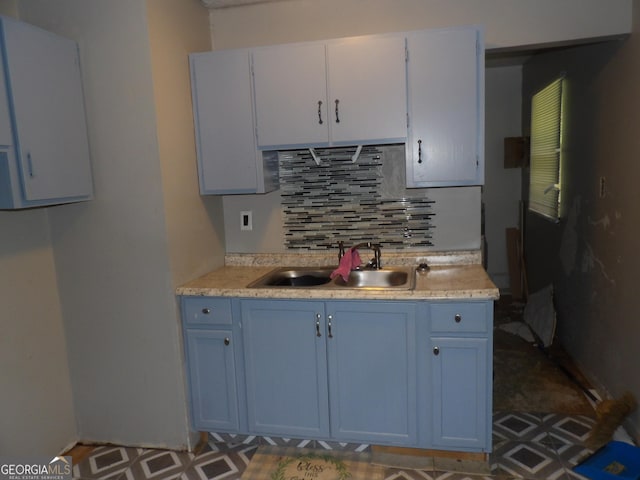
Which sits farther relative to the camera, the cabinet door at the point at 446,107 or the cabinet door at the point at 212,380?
the cabinet door at the point at 212,380

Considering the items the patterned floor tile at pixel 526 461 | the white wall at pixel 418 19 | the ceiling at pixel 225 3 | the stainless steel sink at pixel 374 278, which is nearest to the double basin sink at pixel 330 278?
the stainless steel sink at pixel 374 278

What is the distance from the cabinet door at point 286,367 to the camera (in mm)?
2229

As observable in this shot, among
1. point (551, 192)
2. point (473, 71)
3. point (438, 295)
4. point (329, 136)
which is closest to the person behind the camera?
point (438, 295)

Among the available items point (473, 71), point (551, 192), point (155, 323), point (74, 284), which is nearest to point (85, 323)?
point (74, 284)

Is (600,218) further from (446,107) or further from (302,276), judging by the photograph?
(302,276)

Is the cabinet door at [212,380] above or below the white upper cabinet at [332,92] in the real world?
below

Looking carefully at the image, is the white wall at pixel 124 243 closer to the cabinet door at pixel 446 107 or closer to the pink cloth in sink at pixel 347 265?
the pink cloth in sink at pixel 347 265

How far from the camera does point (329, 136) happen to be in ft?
7.74

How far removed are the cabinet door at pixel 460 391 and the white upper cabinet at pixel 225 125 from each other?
127 centimetres

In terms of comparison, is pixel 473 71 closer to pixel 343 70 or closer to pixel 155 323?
pixel 343 70

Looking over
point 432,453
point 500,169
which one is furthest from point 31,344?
point 500,169

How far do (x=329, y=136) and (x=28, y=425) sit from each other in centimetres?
204

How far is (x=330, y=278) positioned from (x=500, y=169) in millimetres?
3076

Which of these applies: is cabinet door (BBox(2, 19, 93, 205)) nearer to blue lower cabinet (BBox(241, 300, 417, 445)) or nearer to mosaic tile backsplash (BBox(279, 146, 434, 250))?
blue lower cabinet (BBox(241, 300, 417, 445))
